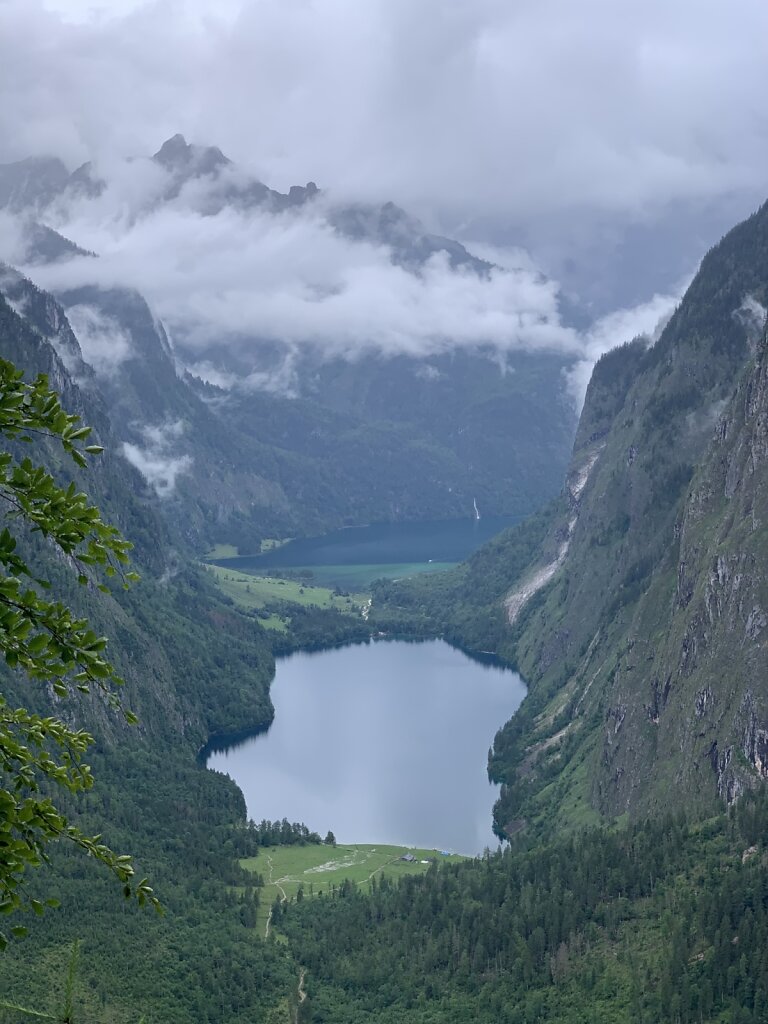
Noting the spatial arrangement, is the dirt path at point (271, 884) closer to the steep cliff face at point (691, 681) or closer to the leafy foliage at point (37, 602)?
the steep cliff face at point (691, 681)

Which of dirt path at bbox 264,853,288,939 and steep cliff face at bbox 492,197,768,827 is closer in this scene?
dirt path at bbox 264,853,288,939

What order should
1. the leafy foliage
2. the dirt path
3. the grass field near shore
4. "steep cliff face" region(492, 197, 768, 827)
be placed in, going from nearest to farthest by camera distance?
1. the leafy foliage
2. the dirt path
3. "steep cliff face" region(492, 197, 768, 827)
4. the grass field near shore

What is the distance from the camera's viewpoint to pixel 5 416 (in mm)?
15070

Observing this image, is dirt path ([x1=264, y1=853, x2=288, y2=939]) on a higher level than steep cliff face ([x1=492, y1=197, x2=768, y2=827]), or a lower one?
lower

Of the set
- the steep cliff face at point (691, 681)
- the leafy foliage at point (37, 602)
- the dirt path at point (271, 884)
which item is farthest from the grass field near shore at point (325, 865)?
the leafy foliage at point (37, 602)

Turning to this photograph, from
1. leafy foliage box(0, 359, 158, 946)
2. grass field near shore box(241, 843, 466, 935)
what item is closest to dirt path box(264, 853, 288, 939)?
grass field near shore box(241, 843, 466, 935)

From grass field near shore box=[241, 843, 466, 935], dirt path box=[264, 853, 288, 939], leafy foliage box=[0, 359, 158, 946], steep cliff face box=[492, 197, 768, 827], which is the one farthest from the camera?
grass field near shore box=[241, 843, 466, 935]

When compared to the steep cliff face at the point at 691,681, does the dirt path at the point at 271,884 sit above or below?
below

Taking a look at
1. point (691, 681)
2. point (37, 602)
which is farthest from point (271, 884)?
point (37, 602)

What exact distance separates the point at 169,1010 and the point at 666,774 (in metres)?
61.8

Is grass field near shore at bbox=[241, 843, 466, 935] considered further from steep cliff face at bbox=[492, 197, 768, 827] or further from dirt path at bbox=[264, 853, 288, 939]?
steep cliff face at bbox=[492, 197, 768, 827]

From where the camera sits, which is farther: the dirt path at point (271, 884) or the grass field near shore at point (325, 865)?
the grass field near shore at point (325, 865)

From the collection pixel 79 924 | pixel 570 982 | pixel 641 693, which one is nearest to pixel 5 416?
pixel 570 982

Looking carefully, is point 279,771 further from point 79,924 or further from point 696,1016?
point 696,1016
